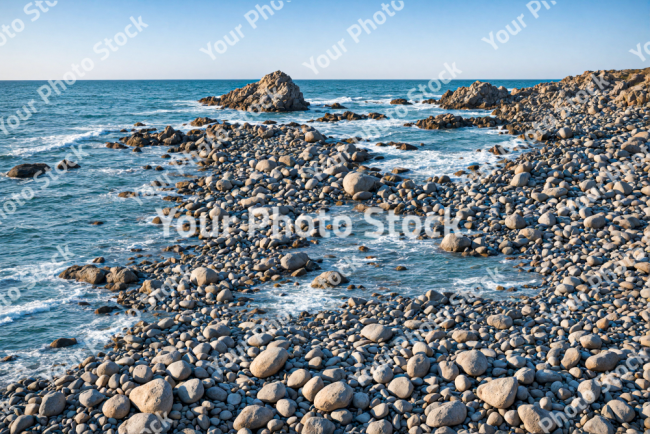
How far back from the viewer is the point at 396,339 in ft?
30.7

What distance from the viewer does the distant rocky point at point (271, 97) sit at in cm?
5141

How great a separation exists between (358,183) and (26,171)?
18341 mm

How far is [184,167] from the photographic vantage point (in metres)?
25.0

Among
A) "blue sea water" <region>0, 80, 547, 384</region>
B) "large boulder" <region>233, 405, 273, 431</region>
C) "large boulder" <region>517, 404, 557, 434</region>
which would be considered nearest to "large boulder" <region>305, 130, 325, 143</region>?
"blue sea water" <region>0, 80, 547, 384</region>

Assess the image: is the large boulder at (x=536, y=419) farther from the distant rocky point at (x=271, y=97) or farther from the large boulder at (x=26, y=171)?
the distant rocky point at (x=271, y=97)

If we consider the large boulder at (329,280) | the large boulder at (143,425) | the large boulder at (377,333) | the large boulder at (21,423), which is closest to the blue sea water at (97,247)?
the large boulder at (329,280)

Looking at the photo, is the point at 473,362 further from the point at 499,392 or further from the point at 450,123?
the point at 450,123

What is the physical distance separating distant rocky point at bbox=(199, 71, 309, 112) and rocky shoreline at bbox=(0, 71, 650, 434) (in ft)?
114

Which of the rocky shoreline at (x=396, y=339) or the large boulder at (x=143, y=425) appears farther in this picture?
the rocky shoreline at (x=396, y=339)

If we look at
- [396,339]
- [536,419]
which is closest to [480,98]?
[396,339]

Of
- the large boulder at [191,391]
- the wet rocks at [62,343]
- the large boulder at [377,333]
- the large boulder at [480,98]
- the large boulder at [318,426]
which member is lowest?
the wet rocks at [62,343]

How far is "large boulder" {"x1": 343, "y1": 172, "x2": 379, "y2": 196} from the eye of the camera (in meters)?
19.2

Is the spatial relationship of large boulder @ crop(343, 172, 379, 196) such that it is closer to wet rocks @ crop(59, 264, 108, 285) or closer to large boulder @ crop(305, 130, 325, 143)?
large boulder @ crop(305, 130, 325, 143)

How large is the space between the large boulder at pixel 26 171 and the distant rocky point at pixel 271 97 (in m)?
28.8
